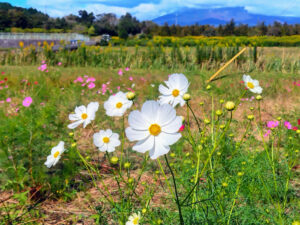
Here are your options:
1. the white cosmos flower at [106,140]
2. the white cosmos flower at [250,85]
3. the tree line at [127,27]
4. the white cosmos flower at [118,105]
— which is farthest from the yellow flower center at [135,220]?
the tree line at [127,27]

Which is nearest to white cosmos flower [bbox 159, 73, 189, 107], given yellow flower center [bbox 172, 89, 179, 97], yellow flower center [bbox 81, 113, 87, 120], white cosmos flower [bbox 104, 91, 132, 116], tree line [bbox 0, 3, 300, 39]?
yellow flower center [bbox 172, 89, 179, 97]

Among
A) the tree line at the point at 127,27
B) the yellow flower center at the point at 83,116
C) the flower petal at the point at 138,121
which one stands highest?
the tree line at the point at 127,27

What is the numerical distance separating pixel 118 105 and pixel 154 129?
0.48m

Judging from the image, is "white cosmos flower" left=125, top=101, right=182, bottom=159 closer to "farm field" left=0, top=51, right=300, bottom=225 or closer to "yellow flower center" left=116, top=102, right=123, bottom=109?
"farm field" left=0, top=51, right=300, bottom=225

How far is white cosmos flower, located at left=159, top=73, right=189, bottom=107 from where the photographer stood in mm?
1122

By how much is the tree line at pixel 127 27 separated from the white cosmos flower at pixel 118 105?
1028 cm

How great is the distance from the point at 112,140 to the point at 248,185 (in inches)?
38.8

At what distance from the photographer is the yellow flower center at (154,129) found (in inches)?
33.3

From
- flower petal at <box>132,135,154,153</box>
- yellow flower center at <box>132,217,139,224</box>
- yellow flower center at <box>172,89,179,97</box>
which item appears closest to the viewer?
flower petal at <box>132,135,154,153</box>

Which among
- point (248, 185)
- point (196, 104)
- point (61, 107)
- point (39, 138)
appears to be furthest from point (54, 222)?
point (196, 104)

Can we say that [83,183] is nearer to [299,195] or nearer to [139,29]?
[299,195]

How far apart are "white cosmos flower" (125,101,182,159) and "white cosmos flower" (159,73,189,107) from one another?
28 cm

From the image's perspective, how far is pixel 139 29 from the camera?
158 ft

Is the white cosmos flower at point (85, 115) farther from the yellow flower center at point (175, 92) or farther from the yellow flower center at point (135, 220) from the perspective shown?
the yellow flower center at point (135, 220)
